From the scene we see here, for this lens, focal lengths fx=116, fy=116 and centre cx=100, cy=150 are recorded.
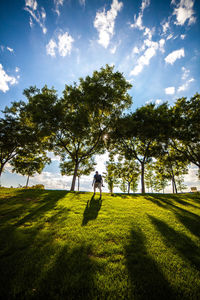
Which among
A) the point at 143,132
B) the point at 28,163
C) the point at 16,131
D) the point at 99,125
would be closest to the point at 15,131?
the point at 16,131

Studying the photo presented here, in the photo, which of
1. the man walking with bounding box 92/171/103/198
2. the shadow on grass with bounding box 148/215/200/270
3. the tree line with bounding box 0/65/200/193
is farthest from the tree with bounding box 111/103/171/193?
the shadow on grass with bounding box 148/215/200/270

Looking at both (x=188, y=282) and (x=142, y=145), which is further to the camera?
(x=142, y=145)

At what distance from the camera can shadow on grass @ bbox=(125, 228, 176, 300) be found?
8.21ft

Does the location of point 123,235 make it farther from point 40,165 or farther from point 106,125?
point 40,165

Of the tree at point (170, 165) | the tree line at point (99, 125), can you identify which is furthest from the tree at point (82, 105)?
the tree at point (170, 165)

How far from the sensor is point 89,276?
2910mm

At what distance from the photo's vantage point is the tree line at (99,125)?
65.5ft

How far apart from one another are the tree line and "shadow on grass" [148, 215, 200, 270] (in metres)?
16.9

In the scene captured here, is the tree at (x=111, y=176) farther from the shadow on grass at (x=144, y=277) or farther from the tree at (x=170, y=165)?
the shadow on grass at (x=144, y=277)

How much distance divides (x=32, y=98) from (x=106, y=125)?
1395cm

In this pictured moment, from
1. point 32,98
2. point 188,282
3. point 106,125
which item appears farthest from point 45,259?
point 32,98

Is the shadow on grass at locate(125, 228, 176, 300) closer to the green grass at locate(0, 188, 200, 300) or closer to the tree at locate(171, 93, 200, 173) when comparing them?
the green grass at locate(0, 188, 200, 300)

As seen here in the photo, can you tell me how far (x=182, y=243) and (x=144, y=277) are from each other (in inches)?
109

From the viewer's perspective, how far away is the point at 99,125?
22.8 m
